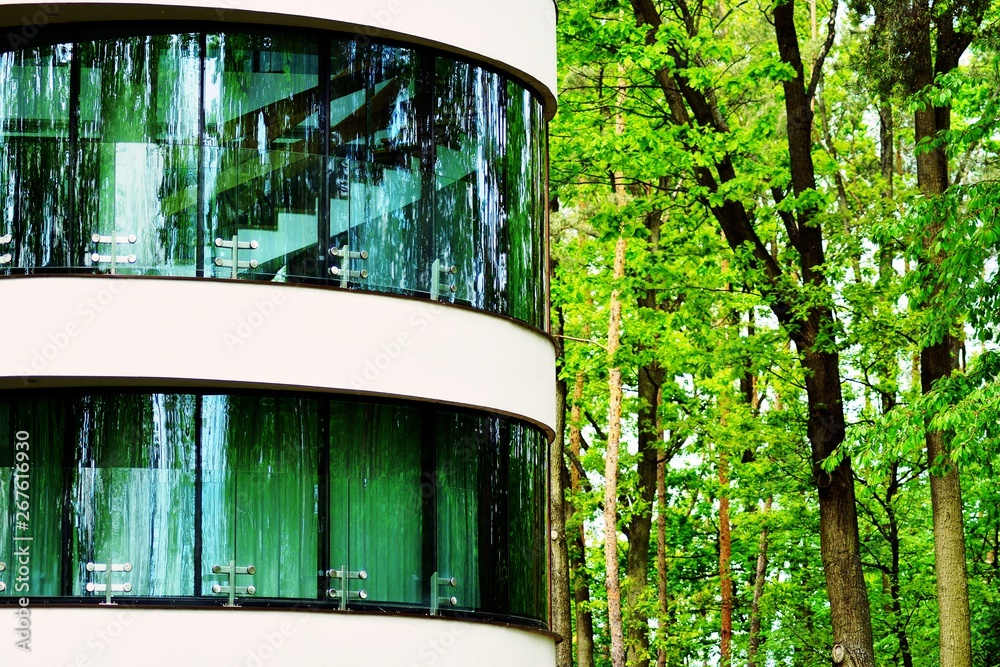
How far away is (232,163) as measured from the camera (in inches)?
528

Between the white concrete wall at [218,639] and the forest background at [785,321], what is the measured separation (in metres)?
7.26

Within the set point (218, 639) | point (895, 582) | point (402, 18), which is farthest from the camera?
point (895, 582)

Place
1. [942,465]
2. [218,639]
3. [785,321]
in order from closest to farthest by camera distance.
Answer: [218,639], [942,465], [785,321]

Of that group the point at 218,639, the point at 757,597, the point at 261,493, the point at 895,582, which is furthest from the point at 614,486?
the point at 218,639

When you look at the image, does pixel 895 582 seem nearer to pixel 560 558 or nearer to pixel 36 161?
pixel 560 558

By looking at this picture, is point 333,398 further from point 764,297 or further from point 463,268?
point 764,297

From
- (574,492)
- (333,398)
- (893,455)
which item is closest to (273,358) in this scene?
(333,398)

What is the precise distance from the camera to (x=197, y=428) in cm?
1291

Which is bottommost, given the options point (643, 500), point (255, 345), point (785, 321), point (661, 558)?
point (255, 345)

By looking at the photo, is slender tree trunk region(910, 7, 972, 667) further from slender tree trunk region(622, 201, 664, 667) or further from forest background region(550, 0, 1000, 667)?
slender tree trunk region(622, 201, 664, 667)

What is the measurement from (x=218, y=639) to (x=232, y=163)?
440 cm

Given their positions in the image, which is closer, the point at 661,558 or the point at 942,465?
the point at 942,465

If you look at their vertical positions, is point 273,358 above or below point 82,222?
below

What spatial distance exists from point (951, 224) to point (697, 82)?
4908 millimetres
